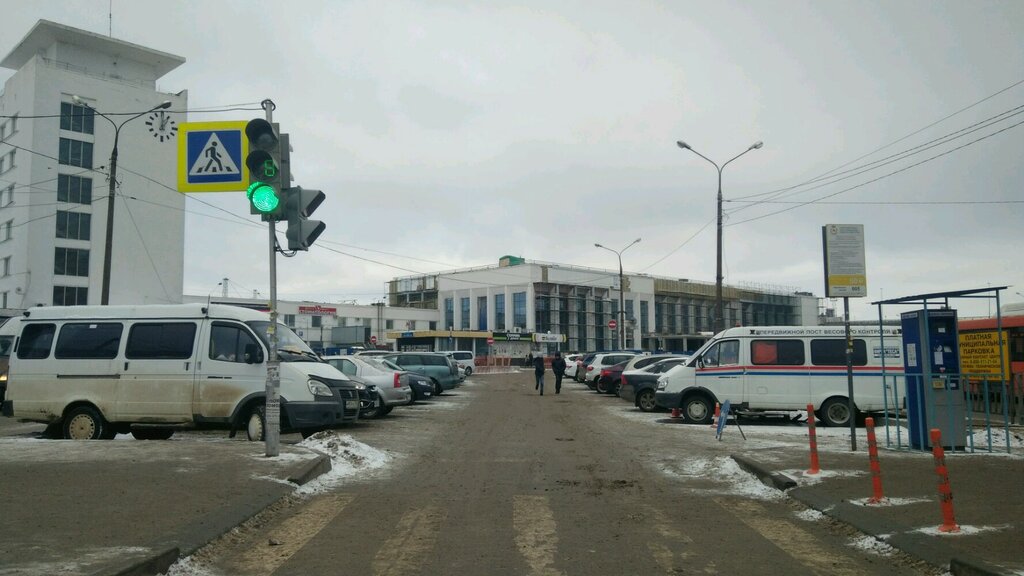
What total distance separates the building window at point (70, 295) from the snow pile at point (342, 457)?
181ft

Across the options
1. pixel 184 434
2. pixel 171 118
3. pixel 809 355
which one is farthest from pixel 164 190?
pixel 809 355

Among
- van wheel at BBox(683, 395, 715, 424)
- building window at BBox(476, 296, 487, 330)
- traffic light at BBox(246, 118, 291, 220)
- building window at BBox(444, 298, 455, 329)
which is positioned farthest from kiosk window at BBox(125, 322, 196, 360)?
building window at BBox(444, 298, 455, 329)

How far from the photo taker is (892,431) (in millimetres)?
16172

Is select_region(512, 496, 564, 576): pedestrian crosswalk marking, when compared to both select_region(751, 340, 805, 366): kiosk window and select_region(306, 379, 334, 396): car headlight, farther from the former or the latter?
select_region(751, 340, 805, 366): kiosk window

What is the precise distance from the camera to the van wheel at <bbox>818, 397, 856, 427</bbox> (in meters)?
17.6

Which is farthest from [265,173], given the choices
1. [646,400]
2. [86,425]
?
[646,400]

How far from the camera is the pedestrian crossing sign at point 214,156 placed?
1062cm

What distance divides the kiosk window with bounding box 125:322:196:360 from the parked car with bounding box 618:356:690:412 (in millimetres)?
12871

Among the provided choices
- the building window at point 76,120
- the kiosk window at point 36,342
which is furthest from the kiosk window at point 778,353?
the building window at point 76,120

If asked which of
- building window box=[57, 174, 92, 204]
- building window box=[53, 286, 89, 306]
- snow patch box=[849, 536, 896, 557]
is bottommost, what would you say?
snow patch box=[849, 536, 896, 557]

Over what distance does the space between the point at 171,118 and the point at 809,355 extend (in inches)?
2383

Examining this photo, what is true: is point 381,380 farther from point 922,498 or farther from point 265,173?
point 922,498

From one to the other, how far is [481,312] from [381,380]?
76144 mm

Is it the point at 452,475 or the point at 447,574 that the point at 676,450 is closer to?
the point at 452,475
